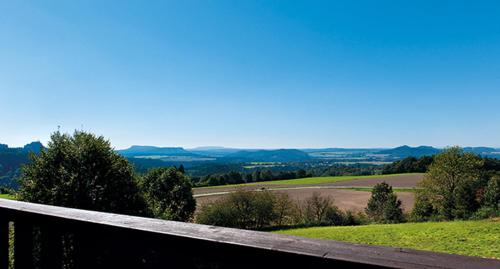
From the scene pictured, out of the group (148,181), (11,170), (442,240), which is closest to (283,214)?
(148,181)

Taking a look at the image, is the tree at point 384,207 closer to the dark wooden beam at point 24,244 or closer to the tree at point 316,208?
the tree at point 316,208

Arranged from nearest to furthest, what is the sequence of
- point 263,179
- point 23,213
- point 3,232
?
1. point 23,213
2. point 3,232
3. point 263,179

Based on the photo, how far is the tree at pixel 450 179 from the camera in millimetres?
38750

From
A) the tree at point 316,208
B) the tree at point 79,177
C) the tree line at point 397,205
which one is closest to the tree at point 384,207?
the tree line at point 397,205

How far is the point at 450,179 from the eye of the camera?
4094 centimetres

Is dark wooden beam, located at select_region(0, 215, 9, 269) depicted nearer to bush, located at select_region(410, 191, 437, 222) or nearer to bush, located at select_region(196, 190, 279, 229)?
bush, located at select_region(196, 190, 279, 229)

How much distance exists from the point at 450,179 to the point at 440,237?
19154 millimetres

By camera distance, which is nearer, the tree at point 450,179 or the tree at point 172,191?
the tree at point 172,191

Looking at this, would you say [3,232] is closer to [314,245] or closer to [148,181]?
[314,245]

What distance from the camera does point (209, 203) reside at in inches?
1606

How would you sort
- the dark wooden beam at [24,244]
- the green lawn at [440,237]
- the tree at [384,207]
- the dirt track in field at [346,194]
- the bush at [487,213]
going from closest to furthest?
the dark wooden beam at [24,244], the green lawn at [440,237], the bush at [487,213], the tree at [384,207], the dirt track in field at [346,194]

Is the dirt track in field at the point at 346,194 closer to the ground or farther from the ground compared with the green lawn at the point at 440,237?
closer to the ground

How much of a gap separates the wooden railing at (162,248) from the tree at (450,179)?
43.5 m

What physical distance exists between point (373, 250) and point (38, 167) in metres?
21.0
